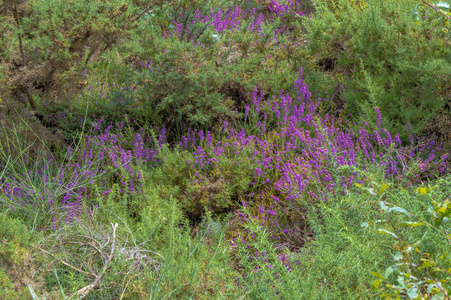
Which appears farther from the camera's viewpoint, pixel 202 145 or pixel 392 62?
pixel 202 145

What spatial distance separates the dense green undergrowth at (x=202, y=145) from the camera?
263 cm

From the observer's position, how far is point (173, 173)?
3.78 m

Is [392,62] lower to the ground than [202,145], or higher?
higher

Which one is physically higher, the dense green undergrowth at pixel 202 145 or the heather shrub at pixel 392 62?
the heather shrub at pixel 392 62

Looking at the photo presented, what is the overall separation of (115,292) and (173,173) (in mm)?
1398

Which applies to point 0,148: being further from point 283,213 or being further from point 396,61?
point 396,61

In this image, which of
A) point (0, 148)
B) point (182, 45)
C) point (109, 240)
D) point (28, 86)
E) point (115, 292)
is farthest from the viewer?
point (182, 45)

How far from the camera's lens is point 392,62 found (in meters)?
4.00

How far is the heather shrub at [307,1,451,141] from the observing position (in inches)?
151

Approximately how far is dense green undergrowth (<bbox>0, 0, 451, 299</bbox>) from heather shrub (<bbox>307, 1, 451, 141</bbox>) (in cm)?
2

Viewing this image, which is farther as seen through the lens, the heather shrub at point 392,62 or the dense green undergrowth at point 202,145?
the heather shrub at point 392,62

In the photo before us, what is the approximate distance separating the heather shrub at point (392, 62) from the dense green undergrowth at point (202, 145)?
0.02 m

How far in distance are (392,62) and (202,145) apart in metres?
1.78

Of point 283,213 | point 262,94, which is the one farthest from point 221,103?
point 283,213
